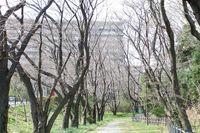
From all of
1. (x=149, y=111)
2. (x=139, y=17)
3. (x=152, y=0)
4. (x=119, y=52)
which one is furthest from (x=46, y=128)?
(x=119, y=52)

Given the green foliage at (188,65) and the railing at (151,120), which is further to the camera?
Result: the railing at (151,120)

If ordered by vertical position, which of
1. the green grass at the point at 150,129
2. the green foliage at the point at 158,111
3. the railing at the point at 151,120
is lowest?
the green grass at the point at 150,129

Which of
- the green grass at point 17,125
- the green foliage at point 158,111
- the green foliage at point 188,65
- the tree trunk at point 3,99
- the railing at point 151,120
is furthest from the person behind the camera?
the green foliage at point 158,111

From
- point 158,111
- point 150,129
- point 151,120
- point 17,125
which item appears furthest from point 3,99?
point 151,120

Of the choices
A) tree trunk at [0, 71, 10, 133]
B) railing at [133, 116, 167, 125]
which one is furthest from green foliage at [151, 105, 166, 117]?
tree trunk at [0, 71, 10, 133]

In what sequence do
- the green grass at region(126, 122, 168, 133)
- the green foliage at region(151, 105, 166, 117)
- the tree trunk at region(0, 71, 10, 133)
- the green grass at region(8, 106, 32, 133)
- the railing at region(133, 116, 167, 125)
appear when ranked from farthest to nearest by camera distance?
1. the green foliage at region(151, 105, 166, 117)
2. the railing at region(133, 116, 167, 125)
3. the green grass at region(126, 122, 168, 133)
4. the green grass at region(8, 106, 32, 133)
5. the tree trunk at region(0, 71, 10, 133)

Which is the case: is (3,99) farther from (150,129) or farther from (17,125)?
(150,129)

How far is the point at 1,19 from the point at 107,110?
261ft

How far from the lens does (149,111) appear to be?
2005 inches

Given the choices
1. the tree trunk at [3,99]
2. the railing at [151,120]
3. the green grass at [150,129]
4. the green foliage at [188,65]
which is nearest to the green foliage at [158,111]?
the railing at [151,120]

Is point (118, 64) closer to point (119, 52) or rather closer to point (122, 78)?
point (119, 52)

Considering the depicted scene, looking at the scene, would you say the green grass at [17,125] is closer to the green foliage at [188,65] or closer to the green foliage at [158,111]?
the green foliage at [188,65]

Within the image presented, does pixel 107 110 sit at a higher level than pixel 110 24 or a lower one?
lower

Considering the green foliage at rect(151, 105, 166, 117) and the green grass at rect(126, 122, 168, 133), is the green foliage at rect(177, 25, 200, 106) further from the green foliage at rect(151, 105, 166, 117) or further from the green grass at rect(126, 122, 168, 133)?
the green foliage at rect(151, 105, 166, 117)
